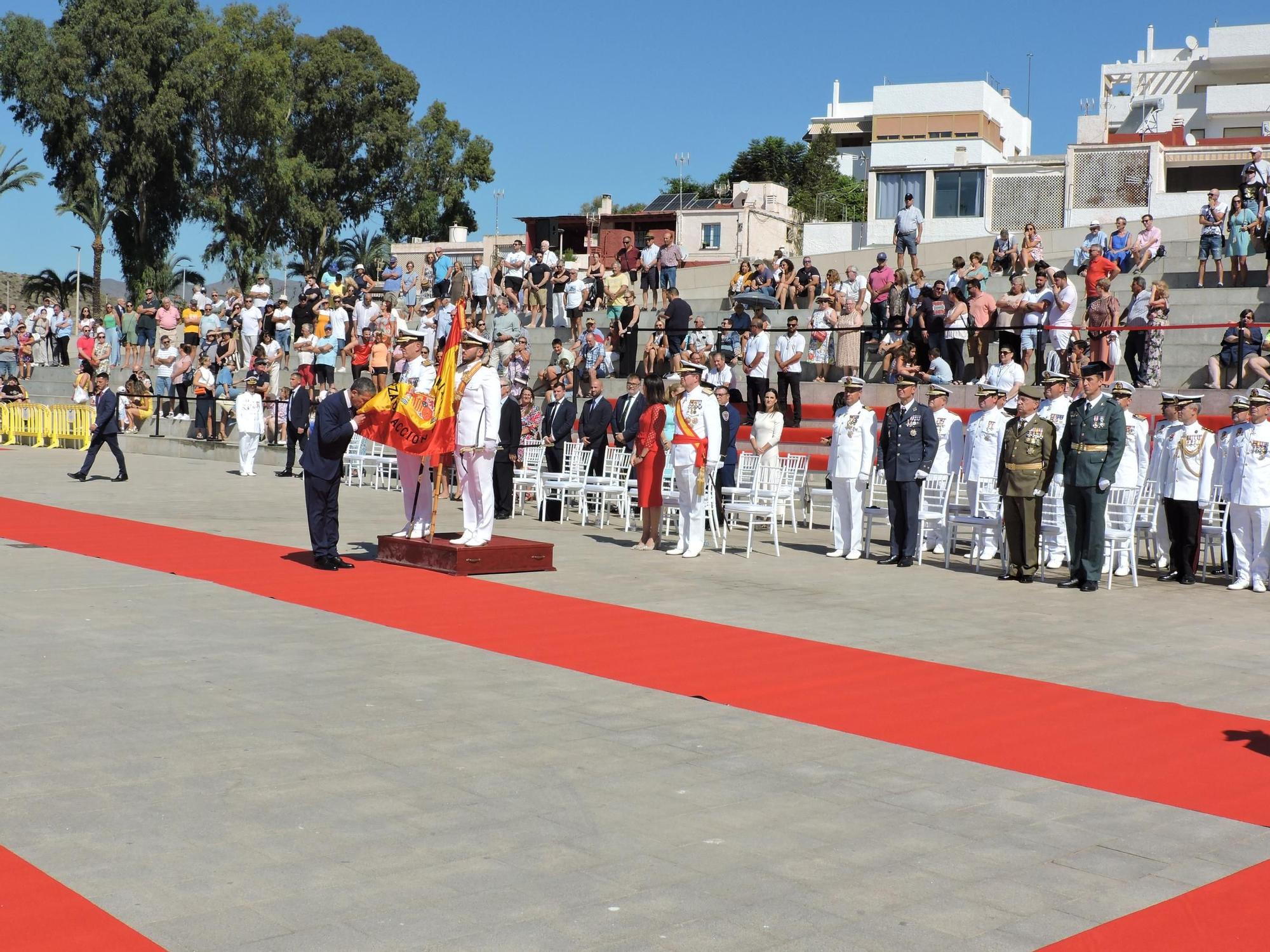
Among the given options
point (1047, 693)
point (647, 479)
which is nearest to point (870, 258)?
point (647, 479)

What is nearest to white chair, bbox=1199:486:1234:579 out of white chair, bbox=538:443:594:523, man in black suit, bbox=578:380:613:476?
white chair, bbox=538:443:594:523

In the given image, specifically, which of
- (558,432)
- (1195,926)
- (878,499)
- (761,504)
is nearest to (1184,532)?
(761,504)

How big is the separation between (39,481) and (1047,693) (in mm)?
17722

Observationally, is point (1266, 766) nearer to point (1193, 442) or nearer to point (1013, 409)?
point (1193, 442)

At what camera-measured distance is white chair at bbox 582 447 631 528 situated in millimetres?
17125

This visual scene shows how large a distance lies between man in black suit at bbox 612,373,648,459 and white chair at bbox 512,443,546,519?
1.09 meters

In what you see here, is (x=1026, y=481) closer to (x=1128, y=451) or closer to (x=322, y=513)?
(x=1128, y=451)

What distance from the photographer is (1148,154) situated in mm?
36438

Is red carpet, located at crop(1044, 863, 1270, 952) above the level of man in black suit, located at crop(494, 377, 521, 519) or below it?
below

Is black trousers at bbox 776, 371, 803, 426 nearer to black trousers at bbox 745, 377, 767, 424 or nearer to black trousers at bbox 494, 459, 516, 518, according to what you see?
black trousers at bbox 745, 377, 767, 424

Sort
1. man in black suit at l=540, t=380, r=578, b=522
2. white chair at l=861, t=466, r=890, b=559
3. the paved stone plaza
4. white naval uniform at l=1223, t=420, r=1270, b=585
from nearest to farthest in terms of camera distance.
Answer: the paved stone plaza < white naval uniform at l=1223, t=420, r=1270, b=585 < white chair at l=861, t=466, r=890, b=559 < man in black suit at l=540, t=380, r=578, b=522

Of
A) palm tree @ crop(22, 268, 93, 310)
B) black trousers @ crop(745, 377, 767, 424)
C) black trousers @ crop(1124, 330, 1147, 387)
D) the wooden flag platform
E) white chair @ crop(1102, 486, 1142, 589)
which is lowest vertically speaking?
the wooden flag platform

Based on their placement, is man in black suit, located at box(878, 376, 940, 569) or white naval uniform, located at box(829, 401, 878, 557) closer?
man in black suit, located at box(878, 376, 940, 569)

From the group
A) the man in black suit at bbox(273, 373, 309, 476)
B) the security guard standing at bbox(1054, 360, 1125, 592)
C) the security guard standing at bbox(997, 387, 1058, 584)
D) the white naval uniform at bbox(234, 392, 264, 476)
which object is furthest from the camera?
the white naval uniform at bbox(234, 392, 264, 476)
